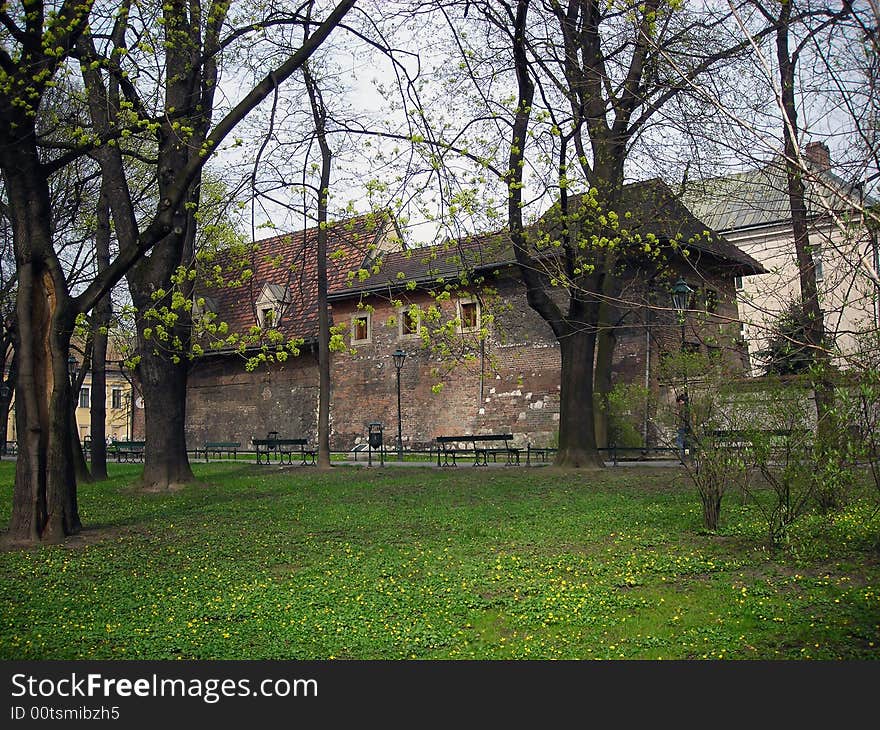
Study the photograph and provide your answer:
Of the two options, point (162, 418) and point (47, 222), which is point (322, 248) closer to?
point (162, 418)

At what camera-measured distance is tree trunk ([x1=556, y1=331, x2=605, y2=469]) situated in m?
17.3

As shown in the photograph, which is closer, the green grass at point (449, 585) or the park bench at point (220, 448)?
the green grass at point (449, 585)

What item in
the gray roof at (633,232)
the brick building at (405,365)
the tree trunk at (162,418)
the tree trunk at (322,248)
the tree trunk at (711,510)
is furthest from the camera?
the brick building at (405,365)

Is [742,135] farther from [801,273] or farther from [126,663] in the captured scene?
[126,663]

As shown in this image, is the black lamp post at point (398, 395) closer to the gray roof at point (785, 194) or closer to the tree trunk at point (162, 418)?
the tree trunk at point (162, 418)

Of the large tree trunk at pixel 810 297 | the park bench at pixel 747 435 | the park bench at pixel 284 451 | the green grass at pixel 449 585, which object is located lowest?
the green grass at pixel 449 585

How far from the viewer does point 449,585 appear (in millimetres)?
7195

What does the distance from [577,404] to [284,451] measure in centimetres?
1625

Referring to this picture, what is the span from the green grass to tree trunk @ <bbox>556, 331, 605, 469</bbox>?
4.82 m

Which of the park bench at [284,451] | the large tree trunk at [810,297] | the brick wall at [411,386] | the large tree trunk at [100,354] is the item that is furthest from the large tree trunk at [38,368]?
the park bench at [284,451]

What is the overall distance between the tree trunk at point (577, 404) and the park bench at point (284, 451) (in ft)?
29.0

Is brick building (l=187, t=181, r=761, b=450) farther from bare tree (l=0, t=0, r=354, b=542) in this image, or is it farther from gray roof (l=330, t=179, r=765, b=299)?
bare tree (l=0, t=0, r=354, b=542)

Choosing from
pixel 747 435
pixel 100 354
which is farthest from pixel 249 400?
pixel 747 435

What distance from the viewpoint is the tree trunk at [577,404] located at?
17.3m
